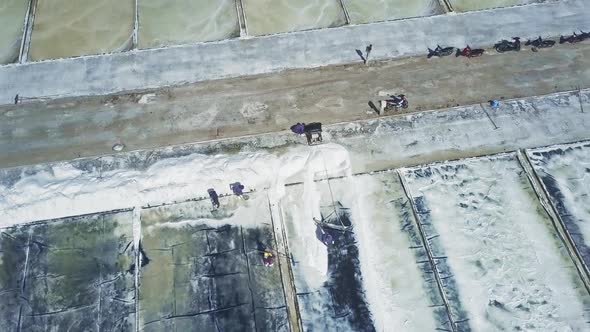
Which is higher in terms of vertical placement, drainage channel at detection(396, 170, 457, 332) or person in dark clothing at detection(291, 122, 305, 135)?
person in dark clothing at detection(291, 122, 305, 135)

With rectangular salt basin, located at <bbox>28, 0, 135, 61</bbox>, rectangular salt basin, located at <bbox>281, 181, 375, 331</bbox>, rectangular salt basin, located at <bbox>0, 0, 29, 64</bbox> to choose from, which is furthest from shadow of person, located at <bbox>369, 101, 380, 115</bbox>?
rectangular salt basin, located at <bbox>0, 0, 29, 64</bbox>

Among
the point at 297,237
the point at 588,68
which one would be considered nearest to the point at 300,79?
the point at 297,237

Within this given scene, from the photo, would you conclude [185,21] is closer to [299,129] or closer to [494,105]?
[299,129]

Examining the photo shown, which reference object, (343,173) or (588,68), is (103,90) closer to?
(343,173)

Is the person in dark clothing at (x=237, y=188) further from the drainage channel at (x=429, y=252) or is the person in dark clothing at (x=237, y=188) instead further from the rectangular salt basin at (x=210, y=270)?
the drainage channel at (x=429, y=252)

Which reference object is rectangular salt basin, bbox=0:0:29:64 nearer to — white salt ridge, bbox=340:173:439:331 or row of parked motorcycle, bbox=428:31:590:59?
white salt ridge, bbox=340:173:439:331

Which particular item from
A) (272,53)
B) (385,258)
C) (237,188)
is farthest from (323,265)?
(272,53)

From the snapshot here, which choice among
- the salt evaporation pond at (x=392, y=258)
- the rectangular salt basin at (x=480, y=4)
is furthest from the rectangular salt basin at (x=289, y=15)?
the salt evaporation pond at (x=392, y=258)
